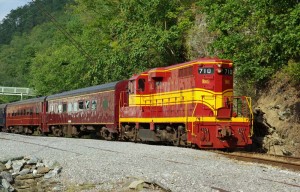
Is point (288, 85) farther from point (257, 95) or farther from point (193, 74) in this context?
point (193, 74)

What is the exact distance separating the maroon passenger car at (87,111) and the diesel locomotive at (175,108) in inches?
2.1

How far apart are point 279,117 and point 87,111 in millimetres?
12218

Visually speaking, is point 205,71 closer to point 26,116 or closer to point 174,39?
point 174,39

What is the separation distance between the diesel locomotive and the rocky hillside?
1.45m

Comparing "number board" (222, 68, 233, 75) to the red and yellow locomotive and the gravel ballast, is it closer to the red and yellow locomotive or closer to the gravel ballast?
the red and yellow locomotive

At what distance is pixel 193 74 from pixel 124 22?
1434 cm

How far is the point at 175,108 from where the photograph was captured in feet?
54.9

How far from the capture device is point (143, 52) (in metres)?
27.0

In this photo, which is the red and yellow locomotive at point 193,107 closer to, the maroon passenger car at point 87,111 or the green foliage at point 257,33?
the green foliage at point 257,33

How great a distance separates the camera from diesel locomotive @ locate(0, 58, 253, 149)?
595 inches

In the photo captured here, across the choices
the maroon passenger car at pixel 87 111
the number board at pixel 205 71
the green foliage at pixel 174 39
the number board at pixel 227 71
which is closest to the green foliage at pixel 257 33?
the green foliage at pixel 174 39

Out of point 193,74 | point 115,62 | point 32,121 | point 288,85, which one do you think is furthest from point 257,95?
point 32,121

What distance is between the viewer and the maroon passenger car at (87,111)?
22.4 m

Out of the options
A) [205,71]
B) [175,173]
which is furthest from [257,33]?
[175,173]
